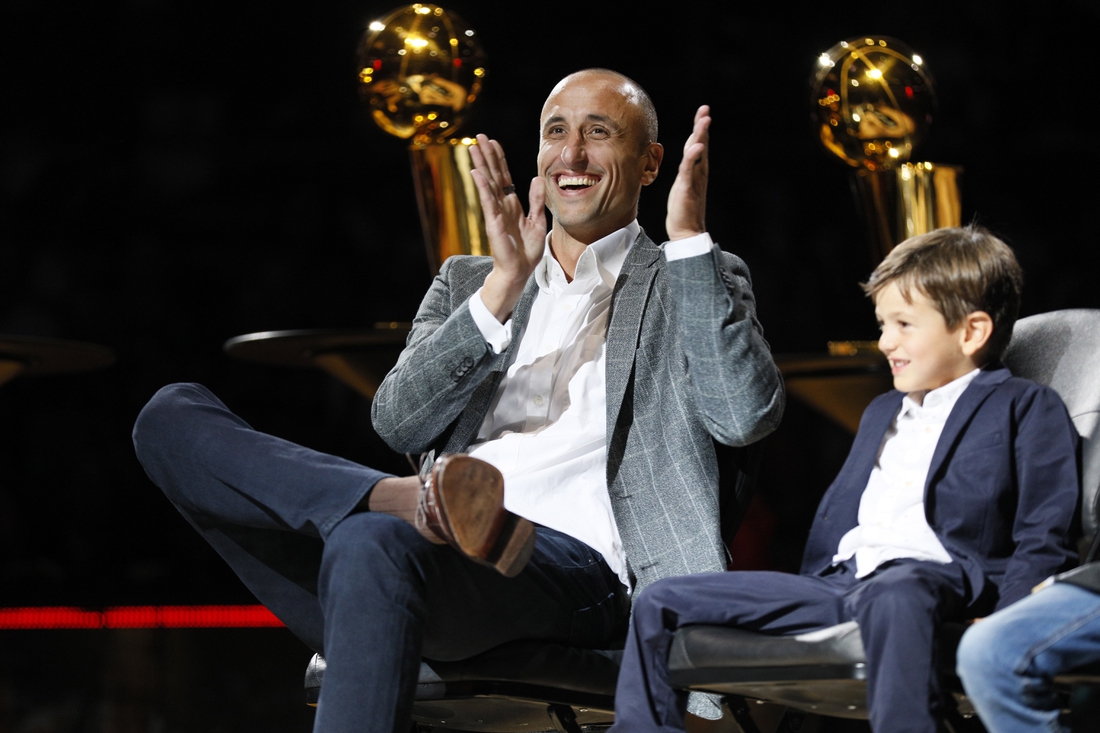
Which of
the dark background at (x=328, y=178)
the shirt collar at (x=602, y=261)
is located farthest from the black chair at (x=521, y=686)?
the dark background at (x=328, y=178)

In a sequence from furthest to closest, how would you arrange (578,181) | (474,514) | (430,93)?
(430,93), (578,181), (474,514)

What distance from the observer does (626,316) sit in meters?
1.75

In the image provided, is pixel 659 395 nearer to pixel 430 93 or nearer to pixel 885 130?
pixel 430 93

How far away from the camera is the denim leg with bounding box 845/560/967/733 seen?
1.21 m

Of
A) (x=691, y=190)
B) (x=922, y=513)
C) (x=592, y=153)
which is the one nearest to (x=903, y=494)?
(x=922, y=513)

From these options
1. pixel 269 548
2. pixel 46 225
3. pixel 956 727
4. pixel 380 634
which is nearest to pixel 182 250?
pixel 46 225

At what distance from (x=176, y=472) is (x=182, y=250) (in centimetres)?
269

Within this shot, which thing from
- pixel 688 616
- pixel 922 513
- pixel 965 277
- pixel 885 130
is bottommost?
pixel 688 616

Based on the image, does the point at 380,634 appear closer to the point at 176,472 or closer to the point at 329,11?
the point at 176,472

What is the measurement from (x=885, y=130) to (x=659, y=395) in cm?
125

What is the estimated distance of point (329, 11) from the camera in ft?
13.8

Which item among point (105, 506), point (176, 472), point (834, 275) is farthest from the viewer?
point (834, 275)

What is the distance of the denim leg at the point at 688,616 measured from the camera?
138 centimetres

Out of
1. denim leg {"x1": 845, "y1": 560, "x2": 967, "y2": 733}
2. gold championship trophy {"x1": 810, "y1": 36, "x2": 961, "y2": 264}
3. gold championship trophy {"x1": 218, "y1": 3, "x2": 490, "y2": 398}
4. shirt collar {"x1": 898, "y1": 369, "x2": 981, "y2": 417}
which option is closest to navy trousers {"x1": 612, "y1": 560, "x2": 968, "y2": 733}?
denim leg {"x1": 845, "y1": 560, "x2": 967, "y2": 733}
